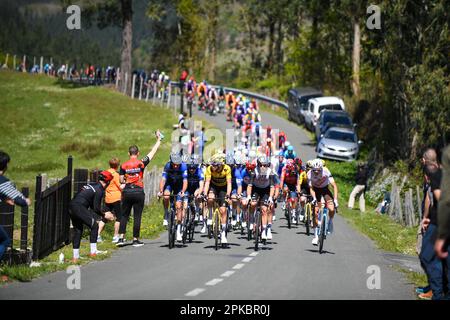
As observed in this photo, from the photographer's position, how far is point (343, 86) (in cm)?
6662

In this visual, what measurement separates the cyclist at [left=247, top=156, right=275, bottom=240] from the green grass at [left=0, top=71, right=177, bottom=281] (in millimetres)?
18062

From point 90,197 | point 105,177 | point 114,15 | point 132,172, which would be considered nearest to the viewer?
point 90,197

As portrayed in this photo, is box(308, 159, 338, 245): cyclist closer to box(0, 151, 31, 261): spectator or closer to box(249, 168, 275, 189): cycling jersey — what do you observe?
box(249, 168, 275, 189): cycling jersey

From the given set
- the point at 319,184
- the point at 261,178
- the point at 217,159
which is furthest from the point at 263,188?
the point at 217,159

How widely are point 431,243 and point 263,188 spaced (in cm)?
860

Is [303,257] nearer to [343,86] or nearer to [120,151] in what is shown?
[120,151]

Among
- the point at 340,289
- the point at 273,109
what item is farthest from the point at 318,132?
the point at 340,289

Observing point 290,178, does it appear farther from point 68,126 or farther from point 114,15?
point 114,15

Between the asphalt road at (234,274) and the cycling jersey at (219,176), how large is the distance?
1.40 metres

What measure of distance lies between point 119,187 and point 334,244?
17.7 feet

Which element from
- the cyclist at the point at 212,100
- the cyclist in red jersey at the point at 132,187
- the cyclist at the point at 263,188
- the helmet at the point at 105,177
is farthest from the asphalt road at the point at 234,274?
the cyclist at the point at 212,100

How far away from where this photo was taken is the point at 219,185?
20000mm

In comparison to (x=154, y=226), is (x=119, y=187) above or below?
above

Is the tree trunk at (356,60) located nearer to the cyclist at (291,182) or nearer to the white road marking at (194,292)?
the cyclist at (291,182)
